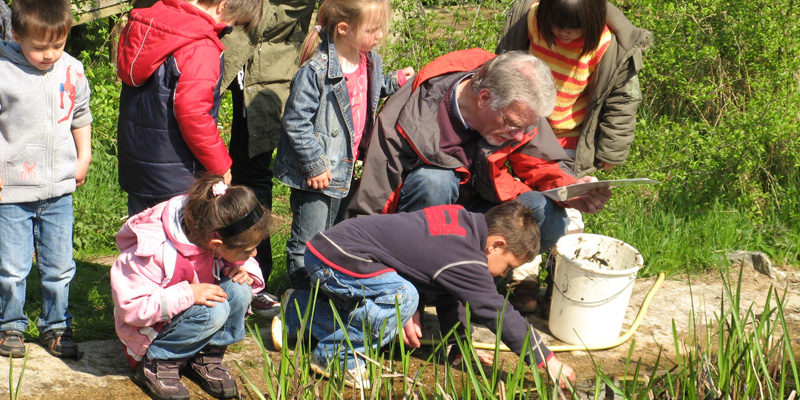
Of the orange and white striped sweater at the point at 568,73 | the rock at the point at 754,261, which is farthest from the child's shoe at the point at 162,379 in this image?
the rock at the point at 754,261

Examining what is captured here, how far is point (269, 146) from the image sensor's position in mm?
3906

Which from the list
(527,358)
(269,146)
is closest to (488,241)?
(527,358)

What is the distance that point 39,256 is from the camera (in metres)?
3.16

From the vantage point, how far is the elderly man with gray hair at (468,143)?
3.54 m

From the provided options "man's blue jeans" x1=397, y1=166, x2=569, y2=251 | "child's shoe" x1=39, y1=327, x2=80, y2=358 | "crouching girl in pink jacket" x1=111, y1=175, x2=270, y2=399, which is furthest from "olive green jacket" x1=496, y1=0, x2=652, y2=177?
"child's shoe" x1=39, y1=327, x2=80, y2=358

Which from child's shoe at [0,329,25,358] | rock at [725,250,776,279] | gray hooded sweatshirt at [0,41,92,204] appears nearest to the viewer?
gray hooded sweatshirt at [0,41,92,204]

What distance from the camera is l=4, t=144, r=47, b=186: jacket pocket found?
9.75 ft

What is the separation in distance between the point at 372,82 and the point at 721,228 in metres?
2.47

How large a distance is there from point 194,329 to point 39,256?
0.74 m

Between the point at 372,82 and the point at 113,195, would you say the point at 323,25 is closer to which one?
the point at 372,82

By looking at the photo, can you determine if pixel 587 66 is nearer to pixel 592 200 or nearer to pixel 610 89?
pixel 610 89

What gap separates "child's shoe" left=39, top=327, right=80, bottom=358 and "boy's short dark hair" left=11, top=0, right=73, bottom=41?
44.7 inches

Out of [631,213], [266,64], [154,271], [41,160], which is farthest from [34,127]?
[631,213]

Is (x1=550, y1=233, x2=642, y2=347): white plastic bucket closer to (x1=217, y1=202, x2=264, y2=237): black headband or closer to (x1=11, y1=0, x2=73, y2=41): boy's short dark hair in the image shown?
(x1=217, y1=202, x2=264, y2=237): black headband
